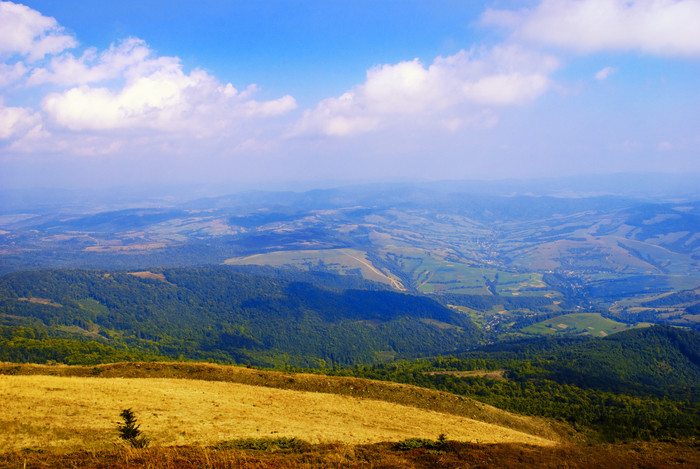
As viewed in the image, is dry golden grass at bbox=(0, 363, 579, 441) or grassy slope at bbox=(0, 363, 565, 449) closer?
grassy slope at bbox=(0, 363, 565, 449)

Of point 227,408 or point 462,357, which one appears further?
point 462,357

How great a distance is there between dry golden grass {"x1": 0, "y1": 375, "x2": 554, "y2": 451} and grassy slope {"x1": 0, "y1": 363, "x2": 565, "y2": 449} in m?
0.08

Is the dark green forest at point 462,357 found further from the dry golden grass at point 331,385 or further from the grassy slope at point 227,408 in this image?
the grassy slope at point 227,408

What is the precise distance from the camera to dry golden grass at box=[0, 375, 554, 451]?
25625 millimetres

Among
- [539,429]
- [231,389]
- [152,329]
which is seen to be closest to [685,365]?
[539,429]

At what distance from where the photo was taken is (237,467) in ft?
61.5

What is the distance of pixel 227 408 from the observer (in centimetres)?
3406

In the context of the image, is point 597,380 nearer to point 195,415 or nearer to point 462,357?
point 462,357

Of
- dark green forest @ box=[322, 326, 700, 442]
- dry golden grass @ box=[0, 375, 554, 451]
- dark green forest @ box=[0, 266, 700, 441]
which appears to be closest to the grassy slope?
dry golden grass @ box=[0, 375, 554, 451]

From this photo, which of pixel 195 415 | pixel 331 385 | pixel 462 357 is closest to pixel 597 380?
pixel 462 357

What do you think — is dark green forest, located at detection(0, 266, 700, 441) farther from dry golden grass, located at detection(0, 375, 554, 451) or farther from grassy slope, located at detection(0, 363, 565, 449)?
dry golden grass, located at detection(0, 375, 554, 451)

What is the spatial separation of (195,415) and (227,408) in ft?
11.5

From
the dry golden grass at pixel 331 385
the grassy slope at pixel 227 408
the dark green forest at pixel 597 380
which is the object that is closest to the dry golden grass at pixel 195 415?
the grassy slope at pixel 227 408

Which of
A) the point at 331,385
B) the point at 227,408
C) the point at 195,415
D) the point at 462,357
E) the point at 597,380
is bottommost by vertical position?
the point at 462,357
